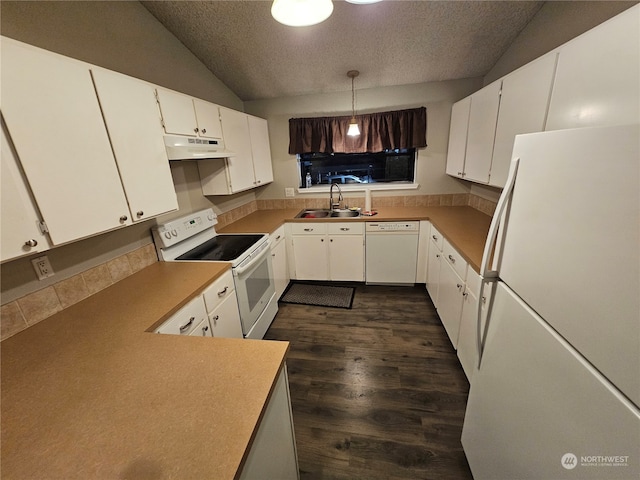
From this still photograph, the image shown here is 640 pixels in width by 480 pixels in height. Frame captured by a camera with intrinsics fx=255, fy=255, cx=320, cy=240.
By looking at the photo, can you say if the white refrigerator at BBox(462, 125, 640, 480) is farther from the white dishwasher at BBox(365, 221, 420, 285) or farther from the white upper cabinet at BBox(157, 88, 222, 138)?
the white upper cabinet at BBox(157, 88, 222, 138)

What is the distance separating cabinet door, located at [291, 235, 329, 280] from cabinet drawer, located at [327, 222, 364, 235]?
141 mm

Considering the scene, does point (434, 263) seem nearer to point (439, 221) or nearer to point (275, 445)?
point (439, 221)

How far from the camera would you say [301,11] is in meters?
1.07

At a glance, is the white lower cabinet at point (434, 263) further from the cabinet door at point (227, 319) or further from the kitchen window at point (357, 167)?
the cabinet door at point (227, 319)

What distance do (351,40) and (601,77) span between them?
184 centimetres

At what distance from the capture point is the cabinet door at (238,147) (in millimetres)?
2438

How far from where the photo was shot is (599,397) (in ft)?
2.01

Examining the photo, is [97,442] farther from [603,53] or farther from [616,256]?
[603,53]

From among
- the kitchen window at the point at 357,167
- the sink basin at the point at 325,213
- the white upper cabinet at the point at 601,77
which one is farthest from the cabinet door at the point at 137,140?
the white upper cabinet at the point at 601,77

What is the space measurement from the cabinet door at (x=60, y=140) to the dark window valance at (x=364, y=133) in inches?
92.5

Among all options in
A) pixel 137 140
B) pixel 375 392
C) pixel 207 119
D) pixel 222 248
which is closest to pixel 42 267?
pixel 137 140

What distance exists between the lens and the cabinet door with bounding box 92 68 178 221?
131 cm

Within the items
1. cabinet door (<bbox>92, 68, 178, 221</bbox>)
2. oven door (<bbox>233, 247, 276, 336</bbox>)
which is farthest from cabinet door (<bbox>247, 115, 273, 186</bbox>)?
cabinet door (<bbox>92, 68, 178, 221</bbox>)

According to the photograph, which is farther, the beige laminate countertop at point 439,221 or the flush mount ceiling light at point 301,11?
the beige laminate countertop at point 439,221
